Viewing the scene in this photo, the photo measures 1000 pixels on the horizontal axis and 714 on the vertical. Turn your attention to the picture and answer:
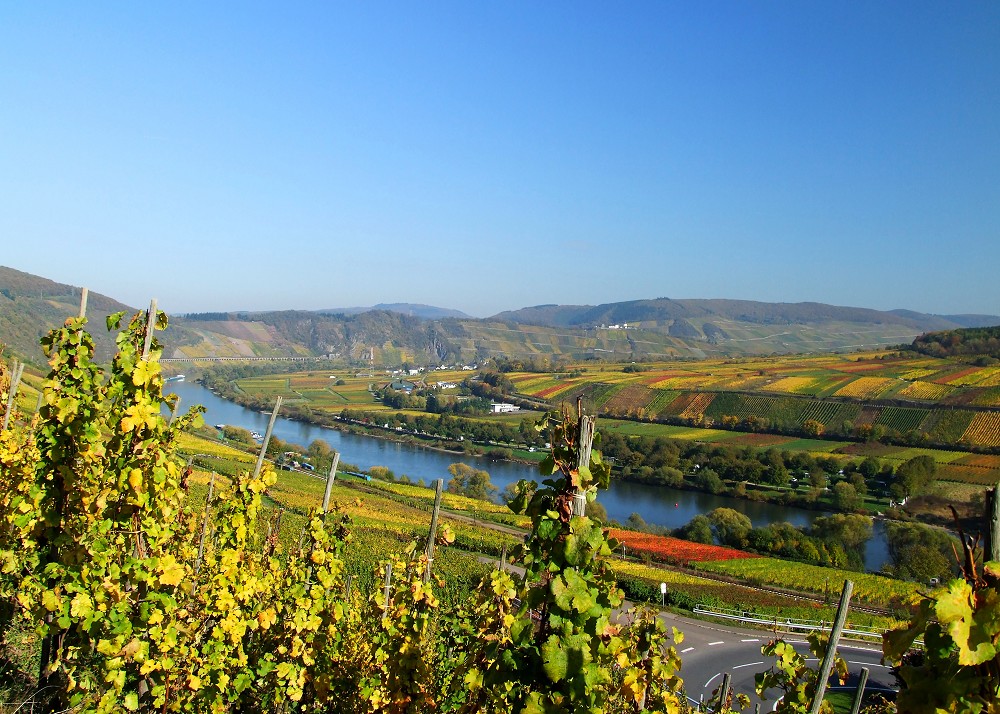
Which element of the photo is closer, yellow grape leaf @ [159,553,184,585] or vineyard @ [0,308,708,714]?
vineyard @ [0,308,708,714]

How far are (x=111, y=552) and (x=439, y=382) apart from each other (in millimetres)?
108584

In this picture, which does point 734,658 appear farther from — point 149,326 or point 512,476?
point 512,476

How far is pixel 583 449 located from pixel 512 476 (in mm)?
51945

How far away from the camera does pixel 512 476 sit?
177ft

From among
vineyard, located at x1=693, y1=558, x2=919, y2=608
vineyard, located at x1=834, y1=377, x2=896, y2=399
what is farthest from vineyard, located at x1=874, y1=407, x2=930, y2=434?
vineyard, located at x1=693, y1=558, x2=919, y2=608

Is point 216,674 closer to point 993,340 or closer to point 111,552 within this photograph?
point 111,552

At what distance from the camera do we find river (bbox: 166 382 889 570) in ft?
136

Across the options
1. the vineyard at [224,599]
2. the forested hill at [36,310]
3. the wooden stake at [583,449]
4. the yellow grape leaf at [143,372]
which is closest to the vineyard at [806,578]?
the vineyard at [224,599]

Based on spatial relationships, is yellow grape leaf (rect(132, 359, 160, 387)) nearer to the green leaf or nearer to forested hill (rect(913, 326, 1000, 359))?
the green leaf

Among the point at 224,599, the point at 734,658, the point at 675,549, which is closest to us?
the point at 224,599

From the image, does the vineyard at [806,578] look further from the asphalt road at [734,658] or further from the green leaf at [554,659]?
the green leaf at [554,659]

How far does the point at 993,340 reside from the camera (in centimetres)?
7762

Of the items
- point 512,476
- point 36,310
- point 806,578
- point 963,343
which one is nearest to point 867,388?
point 963,343

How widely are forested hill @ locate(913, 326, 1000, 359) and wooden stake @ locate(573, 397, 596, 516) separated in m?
87.3
